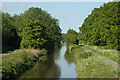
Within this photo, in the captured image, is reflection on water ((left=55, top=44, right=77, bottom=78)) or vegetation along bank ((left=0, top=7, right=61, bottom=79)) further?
reflection on water ((left=55, top=44, right=77, bottom=78))

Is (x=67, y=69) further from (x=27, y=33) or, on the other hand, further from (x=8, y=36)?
(x=8, y=36)

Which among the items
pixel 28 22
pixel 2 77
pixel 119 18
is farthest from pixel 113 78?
pixel 28 22

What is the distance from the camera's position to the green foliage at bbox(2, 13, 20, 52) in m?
43.1

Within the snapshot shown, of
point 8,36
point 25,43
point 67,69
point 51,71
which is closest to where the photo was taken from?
point 51,71

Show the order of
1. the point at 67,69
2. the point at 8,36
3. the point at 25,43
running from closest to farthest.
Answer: the point at 67,69
the point at 25,43
the point at 8,36

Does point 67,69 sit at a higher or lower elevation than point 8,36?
lower

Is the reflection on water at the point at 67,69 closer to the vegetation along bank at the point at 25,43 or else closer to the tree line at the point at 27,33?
the vegetation along bank at the point at 25,43

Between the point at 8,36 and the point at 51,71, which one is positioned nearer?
the point at 51,71

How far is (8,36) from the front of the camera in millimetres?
44906

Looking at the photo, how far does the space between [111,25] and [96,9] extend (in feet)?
92.3

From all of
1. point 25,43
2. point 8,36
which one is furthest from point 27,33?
point 8,36

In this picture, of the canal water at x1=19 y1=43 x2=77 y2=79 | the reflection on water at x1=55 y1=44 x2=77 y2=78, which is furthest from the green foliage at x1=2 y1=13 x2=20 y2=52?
the reflection on water at x1=55 y1=44 x2=77 y2=78

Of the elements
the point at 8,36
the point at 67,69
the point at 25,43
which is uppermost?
the point at 8,36

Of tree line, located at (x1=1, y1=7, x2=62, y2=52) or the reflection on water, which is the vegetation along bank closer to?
tree line, located at (x1=1, y1=7, x2=62, y2=52)
